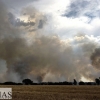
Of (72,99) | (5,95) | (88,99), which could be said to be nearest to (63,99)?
(72,99)

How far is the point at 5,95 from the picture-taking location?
27.6 meters

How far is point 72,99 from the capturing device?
1328 inches

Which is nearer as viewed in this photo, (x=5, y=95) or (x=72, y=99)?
(x=5, y=95)

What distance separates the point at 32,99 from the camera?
34250 mm

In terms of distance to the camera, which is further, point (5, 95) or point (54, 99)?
point (54, 99)

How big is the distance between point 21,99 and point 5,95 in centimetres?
587

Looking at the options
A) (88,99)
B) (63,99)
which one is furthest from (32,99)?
(88,99)

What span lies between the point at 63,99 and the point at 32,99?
3931 mm

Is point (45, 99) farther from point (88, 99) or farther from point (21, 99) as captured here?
point (88, 99)

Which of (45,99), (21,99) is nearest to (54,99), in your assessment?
(45,99)

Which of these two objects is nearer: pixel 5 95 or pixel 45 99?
pixel 5 95

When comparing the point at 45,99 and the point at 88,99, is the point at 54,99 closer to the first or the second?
the point at 45,99

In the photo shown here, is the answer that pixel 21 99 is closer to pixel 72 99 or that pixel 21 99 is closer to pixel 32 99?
pixel 32 99

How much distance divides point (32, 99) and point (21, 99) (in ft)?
5.44
